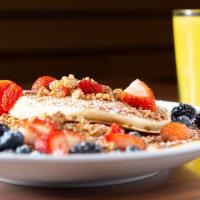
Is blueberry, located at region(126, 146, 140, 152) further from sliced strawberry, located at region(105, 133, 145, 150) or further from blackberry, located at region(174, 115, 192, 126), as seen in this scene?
blackberry, located at region(174, 115, 192, 126)

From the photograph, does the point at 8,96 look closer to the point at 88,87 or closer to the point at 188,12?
the point at 88,87

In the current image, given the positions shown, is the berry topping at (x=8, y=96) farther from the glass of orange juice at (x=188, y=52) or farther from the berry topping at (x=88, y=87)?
the glass of orange juice at (x=188, y=52)

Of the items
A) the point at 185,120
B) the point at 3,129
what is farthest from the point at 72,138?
the point at 185,120

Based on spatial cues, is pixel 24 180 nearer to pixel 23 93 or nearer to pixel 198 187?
pixel 198 187

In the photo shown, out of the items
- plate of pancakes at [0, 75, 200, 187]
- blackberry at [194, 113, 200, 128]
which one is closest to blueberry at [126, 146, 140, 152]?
plate of pancakes at [0, 75, 200, 187]

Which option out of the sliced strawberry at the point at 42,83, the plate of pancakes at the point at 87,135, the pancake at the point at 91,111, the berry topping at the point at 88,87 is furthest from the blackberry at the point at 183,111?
the sliced strawberry at the point at 42,83
